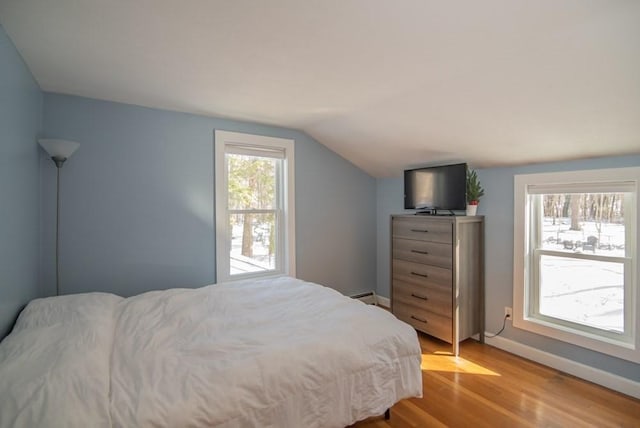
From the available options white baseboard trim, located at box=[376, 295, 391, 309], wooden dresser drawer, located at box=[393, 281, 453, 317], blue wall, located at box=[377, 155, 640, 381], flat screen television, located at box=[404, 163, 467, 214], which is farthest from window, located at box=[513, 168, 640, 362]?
white baseboard trim, located at box=[376, 295, 391, 309]

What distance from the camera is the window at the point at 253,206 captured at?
3172 mm

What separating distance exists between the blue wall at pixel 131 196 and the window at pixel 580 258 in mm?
2631

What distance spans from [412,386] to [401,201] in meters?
2.47

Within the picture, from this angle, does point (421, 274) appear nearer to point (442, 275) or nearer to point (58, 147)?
point (442, 275)

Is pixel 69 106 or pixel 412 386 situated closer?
pixel 412 386

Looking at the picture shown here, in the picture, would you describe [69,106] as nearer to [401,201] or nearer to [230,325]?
[230,325]

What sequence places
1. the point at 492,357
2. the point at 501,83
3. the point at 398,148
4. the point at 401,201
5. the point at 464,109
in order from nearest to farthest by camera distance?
the point at 501,83
the point at 464,109
the point at 492,357
the point at 398,148
the point at 401,201

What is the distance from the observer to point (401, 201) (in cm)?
401

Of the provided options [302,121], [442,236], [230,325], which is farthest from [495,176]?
[230,325]

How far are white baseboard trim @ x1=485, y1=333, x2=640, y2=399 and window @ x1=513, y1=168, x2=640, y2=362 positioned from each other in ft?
0.55

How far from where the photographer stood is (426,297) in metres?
3.20

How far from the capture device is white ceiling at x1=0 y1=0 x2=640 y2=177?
146 centimetres

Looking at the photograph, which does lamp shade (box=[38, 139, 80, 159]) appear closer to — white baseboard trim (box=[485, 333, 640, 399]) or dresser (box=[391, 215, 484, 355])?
dresser (box=[391, 215, 484, 355])

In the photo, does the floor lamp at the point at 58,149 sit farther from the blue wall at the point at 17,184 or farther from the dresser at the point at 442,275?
the dresser at the point at 442,275
